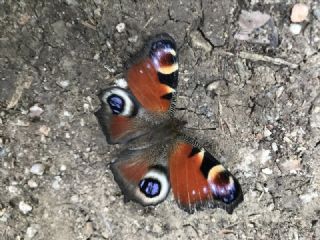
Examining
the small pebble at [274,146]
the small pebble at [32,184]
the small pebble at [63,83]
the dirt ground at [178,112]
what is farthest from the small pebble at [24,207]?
the small pebble at [274,146]

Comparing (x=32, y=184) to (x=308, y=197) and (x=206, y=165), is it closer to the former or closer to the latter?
(x=206, y=165)

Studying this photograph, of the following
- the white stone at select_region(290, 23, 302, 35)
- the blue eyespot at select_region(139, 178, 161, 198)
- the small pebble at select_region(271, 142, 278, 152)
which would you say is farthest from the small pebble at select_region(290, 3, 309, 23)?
the blue eyespot at select_region(139, 178, 161, 198)

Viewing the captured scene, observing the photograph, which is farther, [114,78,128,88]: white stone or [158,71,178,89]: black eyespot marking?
[114,78,128,88]: white stone

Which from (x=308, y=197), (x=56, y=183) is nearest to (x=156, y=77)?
(x=56, y=183)

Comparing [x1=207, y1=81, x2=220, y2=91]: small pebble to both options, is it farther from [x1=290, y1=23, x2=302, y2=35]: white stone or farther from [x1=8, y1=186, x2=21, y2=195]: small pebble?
[x1=8, y1=186, x2=21, y2=195]: small pebble

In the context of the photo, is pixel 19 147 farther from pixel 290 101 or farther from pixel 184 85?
pixel 290 101

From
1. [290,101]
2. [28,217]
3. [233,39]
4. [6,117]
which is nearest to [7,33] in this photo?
[6,117]
